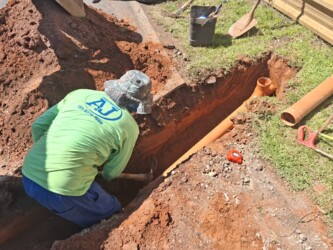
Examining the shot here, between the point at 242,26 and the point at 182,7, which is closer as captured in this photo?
the point at 242,26

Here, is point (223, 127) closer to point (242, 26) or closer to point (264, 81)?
point (264, 81)

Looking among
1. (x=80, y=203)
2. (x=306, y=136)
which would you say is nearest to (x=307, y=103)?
(x=306, y=136)

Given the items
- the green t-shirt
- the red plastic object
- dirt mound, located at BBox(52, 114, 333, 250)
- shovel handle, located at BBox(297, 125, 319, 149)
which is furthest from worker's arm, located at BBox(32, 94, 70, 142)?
shovel handle, located at BBox(297, 125, 319, 149)

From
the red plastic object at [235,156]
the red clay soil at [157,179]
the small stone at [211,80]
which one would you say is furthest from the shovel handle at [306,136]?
the small stone at [211,80]

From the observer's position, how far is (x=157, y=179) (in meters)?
4.99

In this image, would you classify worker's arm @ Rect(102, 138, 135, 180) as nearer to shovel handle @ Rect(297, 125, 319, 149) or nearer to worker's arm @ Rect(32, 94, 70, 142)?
worker's arm @ Rect(32, 94, 70, 142)

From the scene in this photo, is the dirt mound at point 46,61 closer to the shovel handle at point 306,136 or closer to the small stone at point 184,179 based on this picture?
the small stone at point 184,179

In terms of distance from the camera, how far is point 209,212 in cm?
449

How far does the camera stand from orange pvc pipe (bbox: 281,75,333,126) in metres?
5.31

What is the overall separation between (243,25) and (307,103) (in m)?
2.18

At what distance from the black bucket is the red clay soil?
0.75 metres

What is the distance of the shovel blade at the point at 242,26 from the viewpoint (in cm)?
674

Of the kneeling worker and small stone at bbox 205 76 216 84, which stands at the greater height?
the kneeling worker

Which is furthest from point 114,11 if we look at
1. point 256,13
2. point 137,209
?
point 137,209
